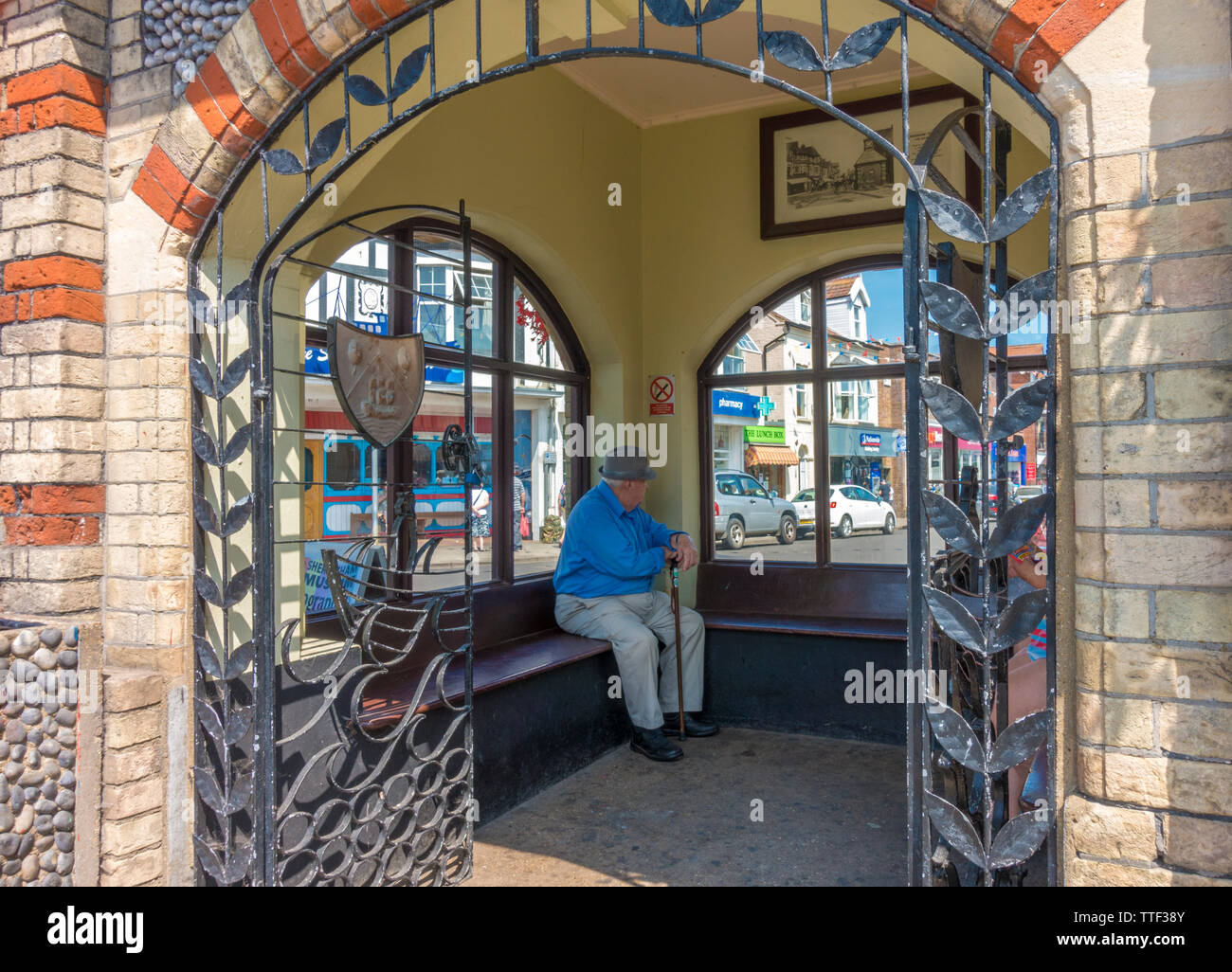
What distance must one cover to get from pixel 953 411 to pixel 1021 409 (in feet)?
0.39

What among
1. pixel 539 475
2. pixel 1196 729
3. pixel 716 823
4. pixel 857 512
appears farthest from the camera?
pixel 857 512

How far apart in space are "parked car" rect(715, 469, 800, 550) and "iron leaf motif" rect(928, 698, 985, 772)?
152 inches

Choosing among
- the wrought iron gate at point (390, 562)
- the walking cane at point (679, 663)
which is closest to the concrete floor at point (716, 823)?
the walking cane at point (679, 663)

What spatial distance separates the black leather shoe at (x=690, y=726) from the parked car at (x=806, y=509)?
4.26 ft

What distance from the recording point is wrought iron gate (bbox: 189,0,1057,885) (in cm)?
165

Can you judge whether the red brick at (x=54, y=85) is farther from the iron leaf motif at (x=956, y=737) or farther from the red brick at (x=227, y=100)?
the iron leaf motif at (x=956, y=737)

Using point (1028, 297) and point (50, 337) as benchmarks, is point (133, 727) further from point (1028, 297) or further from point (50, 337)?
point (1028, 297)

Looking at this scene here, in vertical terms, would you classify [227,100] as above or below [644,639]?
above

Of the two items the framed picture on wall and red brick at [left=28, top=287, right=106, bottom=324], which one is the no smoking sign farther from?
red brick at [left=28, top=287, right=106, bottom=324]

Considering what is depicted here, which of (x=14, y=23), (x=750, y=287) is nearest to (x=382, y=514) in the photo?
(x=14, y=23)

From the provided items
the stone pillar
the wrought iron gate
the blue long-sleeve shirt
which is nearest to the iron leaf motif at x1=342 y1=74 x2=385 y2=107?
the wrought iron gate

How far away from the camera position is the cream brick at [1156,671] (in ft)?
4.73

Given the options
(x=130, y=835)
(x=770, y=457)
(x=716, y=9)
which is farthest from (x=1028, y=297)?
(x=770, y=457)

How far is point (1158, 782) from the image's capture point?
1481mm
